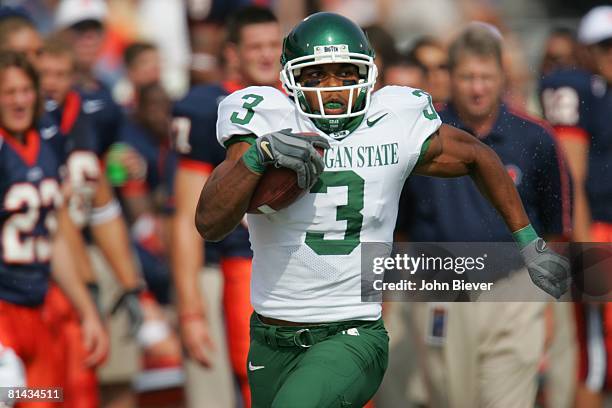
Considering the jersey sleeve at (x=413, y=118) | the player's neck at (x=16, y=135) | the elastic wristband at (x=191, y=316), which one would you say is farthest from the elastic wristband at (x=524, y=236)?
the player's neck at (x=16, y=135)

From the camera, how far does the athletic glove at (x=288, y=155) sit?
397 centimetres

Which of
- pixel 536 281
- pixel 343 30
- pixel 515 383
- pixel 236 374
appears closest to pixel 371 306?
pixel 536 281

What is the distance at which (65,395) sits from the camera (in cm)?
631

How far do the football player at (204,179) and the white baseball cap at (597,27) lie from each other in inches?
69.9

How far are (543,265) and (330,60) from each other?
3.17ft

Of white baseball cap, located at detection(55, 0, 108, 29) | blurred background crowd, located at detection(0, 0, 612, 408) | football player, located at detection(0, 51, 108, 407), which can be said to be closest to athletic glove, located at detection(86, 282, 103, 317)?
blurred background crowd, located at detection(0, 0, 612, 408)

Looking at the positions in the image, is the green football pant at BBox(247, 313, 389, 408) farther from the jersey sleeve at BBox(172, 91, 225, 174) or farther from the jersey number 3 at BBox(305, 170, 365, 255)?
the jersey sleeve at BBox(172, 91, 225, 174)

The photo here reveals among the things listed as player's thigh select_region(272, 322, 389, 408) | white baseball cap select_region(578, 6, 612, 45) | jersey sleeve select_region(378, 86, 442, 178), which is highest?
white baseball cap select_region(578, 6, 612, 45)

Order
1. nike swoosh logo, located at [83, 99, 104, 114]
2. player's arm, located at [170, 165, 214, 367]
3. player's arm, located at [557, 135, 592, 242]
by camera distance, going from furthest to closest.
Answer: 1. nike swoosh logo, located at [83, 99, 104, 114]
2. player's arm, located at [170, 165, 214, 367]
3. player's arm, located at [557, 135, 592, 242]

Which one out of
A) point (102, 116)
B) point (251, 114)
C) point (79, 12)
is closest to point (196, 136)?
point (102, 116)

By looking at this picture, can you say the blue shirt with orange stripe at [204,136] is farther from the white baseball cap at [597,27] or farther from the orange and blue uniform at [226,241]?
the white baseball cap at [597,27]

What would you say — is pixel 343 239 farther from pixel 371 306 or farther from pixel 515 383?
pixel 515 383

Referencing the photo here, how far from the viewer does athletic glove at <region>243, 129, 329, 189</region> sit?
3969 millimetres

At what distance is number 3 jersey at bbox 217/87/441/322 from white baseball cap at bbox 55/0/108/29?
459cm
